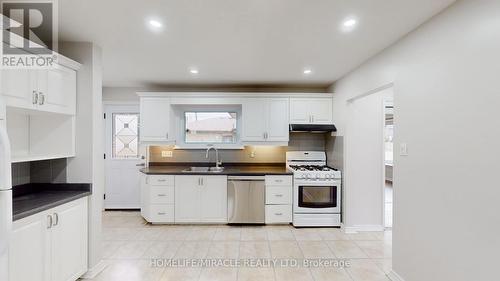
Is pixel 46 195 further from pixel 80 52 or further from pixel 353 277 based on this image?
pixel 353 277

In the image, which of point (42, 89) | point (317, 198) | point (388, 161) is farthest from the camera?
point (388, 161)

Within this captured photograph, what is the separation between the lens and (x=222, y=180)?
4.18 m

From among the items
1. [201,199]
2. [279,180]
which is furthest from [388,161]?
[201,199]

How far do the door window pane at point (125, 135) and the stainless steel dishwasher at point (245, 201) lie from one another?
2.15 m

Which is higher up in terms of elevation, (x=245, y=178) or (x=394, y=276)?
(x=245, y=178)

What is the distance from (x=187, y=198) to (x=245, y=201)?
967mm

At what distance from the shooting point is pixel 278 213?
165 inches

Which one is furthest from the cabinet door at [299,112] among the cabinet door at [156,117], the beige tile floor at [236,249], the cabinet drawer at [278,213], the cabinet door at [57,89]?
the cabinet door at [57,89]

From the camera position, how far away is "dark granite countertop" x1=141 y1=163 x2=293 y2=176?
4.17 metres

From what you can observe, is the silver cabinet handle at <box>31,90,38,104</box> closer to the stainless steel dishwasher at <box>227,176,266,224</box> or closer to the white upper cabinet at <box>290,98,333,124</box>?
the stainless steel dishwasher at <box>227,176,266,224</box>

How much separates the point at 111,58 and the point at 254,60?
5.98ft

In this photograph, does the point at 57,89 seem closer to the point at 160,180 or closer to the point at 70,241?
the point at 70,241

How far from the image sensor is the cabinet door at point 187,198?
13.7 ft

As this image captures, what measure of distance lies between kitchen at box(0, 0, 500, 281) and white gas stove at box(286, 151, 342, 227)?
0.08ft
